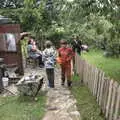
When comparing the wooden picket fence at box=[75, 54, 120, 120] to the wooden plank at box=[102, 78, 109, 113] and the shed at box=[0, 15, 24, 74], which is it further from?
the shed at box=[0, 15, 24, 74]

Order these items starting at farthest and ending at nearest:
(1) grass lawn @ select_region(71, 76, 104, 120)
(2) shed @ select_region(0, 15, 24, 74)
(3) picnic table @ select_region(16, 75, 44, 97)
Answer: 1. (2) shed @ select_region(0, 15, 24, 74)
2. (3) picnic table @ select_region(16, 75, 44, 97)
3. (1) grass lawn @ select_region(71, 76, 104, 120)

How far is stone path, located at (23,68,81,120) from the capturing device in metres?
7.23

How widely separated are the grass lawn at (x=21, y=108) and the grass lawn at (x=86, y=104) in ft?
3.28

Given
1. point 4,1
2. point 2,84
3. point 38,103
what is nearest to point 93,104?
point 38,103

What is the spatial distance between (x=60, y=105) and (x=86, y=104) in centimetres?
70

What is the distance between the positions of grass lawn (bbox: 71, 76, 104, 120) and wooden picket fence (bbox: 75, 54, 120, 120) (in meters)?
0.18

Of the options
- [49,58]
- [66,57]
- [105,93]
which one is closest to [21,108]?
[105,93]

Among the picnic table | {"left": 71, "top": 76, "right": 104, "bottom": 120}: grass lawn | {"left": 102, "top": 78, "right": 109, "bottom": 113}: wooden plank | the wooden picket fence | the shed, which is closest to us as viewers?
the wooden picket fence

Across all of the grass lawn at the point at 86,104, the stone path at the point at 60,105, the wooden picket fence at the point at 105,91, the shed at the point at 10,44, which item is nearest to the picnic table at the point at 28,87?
the stone path at the point at 60,105

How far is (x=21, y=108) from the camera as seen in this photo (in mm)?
8016

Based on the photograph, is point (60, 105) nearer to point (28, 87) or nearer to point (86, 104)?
point (86, 104)

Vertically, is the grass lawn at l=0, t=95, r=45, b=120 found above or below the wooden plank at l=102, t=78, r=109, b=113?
below

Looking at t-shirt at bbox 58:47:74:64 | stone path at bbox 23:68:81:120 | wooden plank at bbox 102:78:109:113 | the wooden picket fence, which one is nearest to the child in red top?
t-shirt at bbox 58:47:74:64

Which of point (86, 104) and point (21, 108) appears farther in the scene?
Result: point (86, 104)
